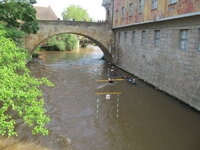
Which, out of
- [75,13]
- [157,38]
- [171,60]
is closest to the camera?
[171,60]

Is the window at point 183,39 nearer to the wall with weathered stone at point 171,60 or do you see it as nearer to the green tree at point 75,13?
the wall with weathered stone at point 171,60

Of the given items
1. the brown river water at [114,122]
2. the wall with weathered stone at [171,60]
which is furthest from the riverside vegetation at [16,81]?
the wall with weathered stone at [171,60]

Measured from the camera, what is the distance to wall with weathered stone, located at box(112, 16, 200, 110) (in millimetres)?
9516

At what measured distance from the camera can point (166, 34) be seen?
11.9m

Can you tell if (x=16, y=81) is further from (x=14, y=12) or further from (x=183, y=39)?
(x=14, y=12)

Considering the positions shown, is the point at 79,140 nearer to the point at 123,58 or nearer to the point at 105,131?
the point at 105,131

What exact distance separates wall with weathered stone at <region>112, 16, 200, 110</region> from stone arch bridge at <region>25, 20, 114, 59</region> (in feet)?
17.6

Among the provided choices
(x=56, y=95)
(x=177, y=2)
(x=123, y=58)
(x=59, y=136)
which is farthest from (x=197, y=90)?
(x=123, y=58)

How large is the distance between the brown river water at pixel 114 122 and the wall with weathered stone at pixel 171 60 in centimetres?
85

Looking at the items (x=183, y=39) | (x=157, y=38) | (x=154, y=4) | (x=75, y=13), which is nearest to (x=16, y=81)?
(x=183, y=39)

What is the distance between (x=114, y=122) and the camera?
28.9 ft

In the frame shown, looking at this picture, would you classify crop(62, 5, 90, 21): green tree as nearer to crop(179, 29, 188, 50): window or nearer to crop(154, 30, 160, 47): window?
crop(154, 30, 160, 47): window

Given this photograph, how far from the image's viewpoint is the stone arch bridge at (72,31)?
20.4 m

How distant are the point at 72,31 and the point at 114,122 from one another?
49.8 ft
